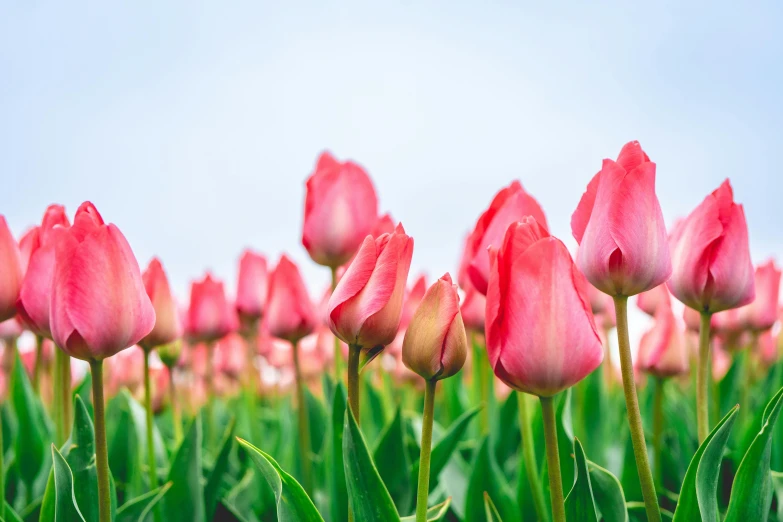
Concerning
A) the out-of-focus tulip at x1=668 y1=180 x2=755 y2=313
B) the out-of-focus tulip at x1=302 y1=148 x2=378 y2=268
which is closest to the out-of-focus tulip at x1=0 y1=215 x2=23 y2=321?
the out-of-focus tulip at x1=302 y1=148 x2=378 y2=268

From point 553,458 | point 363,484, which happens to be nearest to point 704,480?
point 553,458

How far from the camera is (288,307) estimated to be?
1.73m

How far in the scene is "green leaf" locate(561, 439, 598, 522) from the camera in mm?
920

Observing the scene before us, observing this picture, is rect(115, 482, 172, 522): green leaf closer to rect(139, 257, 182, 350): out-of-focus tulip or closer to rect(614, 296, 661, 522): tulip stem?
rect(139, 257, 182, 350): out-of-focus tulip

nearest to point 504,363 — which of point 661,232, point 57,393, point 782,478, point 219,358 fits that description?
point 661,232

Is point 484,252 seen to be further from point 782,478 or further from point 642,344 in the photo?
point 782,478

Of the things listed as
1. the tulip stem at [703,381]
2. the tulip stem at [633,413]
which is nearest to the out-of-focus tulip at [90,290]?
the tulip stem at [633,413]

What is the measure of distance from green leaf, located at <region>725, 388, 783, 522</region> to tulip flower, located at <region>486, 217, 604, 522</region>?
0.29 m

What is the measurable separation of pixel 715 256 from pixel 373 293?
1.80 ft

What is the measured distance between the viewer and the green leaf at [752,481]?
91cm

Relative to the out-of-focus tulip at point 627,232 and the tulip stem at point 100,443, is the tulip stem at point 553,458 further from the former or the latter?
the tulip stem at point 100,443

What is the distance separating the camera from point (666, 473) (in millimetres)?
1770

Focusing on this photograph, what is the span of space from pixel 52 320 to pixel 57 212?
0.77 ft

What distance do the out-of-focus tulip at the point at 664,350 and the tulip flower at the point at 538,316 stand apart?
0.81 meters
